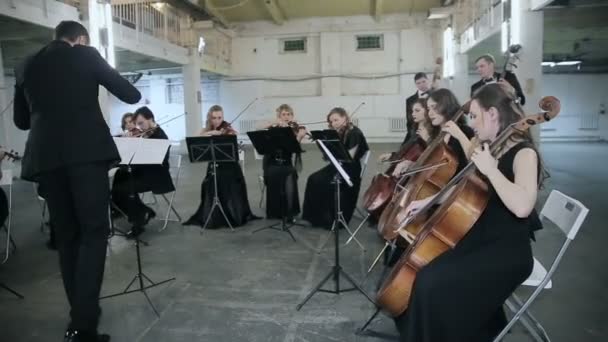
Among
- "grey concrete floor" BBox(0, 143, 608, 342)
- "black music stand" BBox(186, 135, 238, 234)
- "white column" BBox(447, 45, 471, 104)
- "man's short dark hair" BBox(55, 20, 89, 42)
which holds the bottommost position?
"grey concrete floor" BBox(0, 143, 608, 342)

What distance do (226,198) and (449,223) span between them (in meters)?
3.03

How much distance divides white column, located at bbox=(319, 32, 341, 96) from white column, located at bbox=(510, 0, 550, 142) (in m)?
8.37

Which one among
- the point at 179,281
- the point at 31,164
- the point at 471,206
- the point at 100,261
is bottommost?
the point at 179,281

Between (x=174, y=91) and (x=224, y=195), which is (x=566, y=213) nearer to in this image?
(x=224, y=195)

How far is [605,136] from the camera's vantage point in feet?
44.7

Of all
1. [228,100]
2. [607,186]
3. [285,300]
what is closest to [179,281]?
[285,300]

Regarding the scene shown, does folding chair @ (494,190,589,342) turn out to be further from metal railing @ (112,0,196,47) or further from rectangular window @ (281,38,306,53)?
rectangular window @ (281,38,306,53)

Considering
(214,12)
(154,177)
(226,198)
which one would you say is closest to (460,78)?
(214,12)

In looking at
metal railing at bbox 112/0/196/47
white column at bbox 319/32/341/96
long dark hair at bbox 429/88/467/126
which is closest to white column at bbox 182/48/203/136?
metal railing at bbox 112/0/196/47

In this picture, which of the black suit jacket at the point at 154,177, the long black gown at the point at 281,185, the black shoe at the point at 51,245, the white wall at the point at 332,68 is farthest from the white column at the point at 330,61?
the black shoe at the point at 51,245

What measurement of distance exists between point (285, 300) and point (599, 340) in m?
1.59

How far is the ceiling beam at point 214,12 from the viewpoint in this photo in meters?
10.9

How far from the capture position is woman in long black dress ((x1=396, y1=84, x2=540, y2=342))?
1.61m

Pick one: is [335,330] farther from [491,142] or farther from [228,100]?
[228,100]
